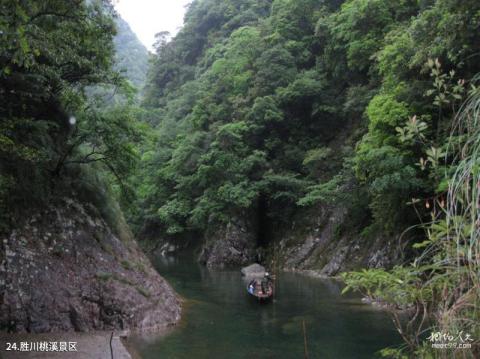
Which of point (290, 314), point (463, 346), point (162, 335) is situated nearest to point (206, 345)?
point (162, 335)

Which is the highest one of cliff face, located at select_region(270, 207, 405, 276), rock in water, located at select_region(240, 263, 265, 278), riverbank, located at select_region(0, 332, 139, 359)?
cliff face, located at select_region(270, 207, 405, 276)

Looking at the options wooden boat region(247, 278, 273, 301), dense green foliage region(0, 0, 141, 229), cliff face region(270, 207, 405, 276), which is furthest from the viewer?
cliff face region(270, 207, 405, 276)

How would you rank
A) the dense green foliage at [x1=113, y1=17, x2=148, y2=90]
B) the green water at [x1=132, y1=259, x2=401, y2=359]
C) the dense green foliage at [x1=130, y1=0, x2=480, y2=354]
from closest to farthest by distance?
1. the green water at [x1=132, y1=259, x2=401, y2=359]
2. the dense green foliage at [x1=130, y1=0, x2=480, y2=354]
3. the dense green foliage at [x1=113, y1=17, x2=148, y2=90]

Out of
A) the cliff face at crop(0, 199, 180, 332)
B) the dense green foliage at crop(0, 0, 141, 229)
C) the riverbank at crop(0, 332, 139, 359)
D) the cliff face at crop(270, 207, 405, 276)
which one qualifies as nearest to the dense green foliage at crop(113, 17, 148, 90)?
the cliff face at crop(270, 207, 405, 276)

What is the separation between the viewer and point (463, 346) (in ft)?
8.86

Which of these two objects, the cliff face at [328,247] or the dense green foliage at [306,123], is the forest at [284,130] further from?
the cliff face at [328,247]

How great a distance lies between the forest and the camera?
3.05 meters

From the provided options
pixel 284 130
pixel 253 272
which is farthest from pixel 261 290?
pixel 284 130

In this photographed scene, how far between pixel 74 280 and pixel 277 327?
614cm

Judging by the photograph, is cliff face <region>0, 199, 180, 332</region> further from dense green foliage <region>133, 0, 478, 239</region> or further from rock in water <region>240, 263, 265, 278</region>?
rock in water <region>240, 263, 265, 278</region>

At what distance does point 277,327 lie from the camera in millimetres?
13812

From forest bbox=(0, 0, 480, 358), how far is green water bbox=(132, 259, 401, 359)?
167cm

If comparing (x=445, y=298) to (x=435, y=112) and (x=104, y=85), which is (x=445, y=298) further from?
(x=435, y=112)

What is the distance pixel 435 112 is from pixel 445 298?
16215 mm
